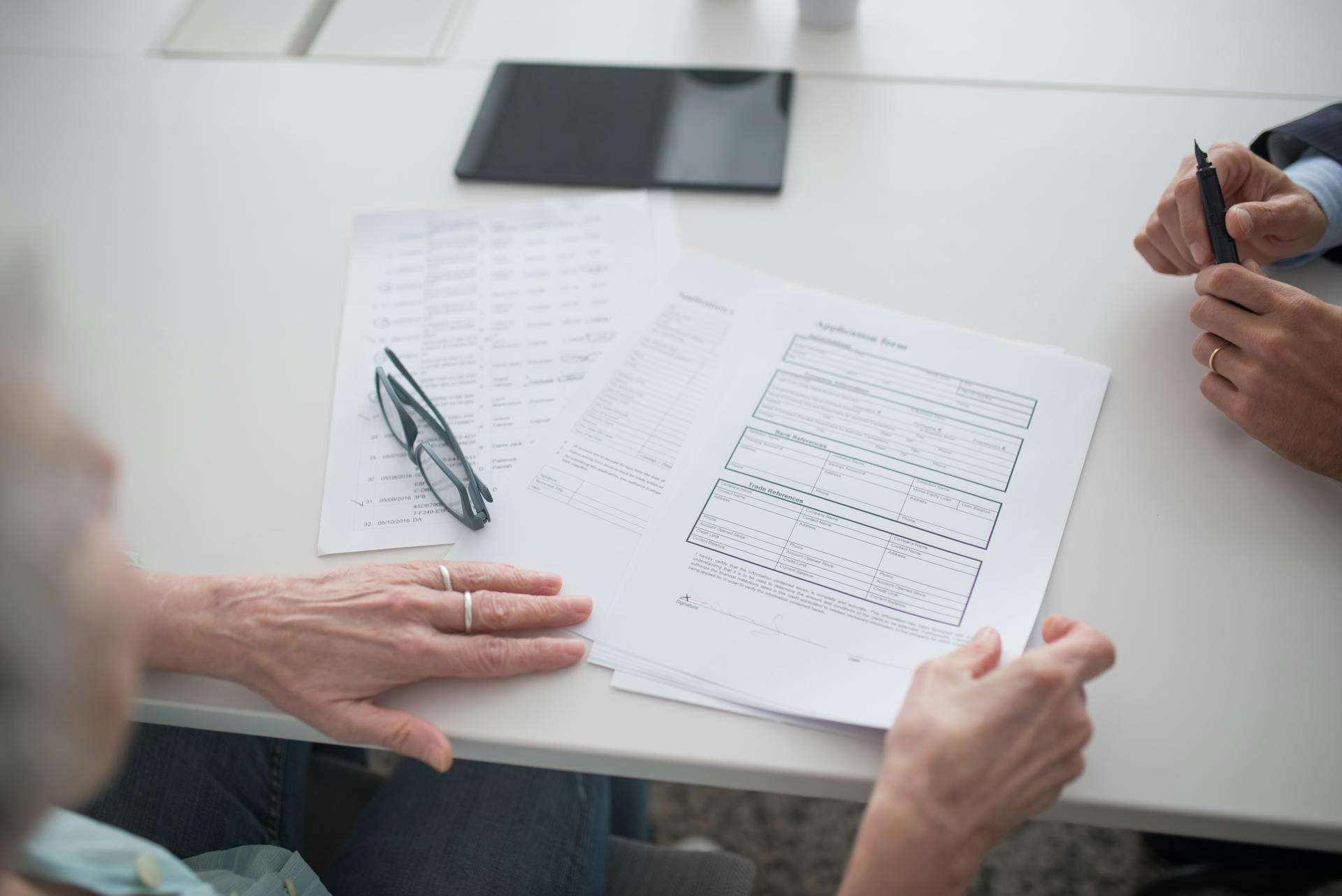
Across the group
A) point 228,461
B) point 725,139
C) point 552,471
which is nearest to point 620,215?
point 725,139

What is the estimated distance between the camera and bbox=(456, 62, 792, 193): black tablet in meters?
0.99

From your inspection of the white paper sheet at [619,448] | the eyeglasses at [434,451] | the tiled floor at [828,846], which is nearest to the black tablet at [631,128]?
the white paper sheet at [619,448]

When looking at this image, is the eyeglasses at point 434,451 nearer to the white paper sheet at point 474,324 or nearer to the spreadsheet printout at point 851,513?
the white paper sheet at point 474,324

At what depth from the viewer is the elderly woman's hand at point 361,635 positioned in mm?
622

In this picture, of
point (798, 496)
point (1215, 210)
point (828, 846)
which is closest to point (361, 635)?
point (798, 496)

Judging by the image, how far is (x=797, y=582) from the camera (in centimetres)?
67

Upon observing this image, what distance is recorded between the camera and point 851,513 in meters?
0.70

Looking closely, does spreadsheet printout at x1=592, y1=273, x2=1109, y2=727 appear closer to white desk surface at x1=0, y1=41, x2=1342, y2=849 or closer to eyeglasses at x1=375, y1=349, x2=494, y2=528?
white desk surface at x1=0, y1=41, x2=1342, y2=849

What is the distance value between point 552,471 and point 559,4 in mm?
767

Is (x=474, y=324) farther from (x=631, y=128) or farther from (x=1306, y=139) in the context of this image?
(x=1306, y=139)

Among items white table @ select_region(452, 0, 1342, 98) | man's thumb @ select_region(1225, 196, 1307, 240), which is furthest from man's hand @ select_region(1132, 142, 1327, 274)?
white table @ select_region(452, 0, 1342, 98)

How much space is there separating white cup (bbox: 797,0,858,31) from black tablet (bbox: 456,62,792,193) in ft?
0.36

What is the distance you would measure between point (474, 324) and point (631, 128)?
0.33 metres

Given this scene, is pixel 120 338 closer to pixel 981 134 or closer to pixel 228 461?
pixel 228 461
